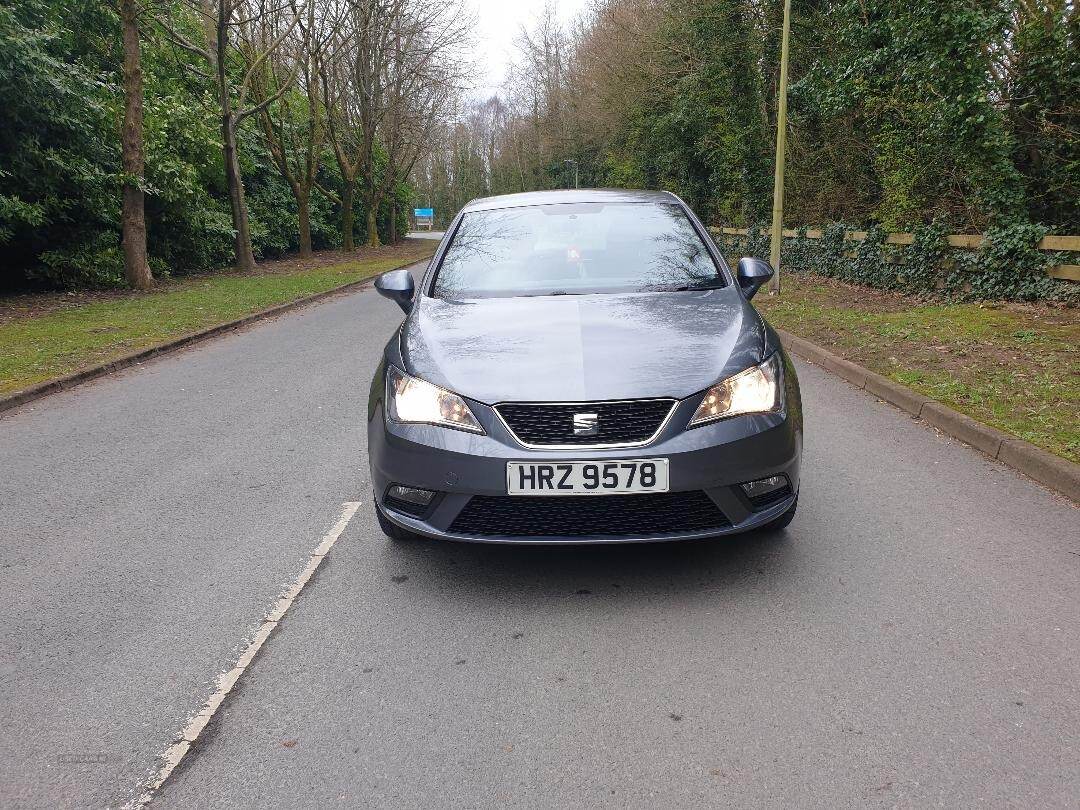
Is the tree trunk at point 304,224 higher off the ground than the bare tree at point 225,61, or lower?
lower

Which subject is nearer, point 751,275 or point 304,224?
point 751,275

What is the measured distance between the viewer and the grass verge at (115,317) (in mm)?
9516

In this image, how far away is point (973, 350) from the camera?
8789 millimetres

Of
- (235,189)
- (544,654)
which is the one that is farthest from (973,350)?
(235,189)

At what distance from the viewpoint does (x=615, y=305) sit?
4168 millimetres

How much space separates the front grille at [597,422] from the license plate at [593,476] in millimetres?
93

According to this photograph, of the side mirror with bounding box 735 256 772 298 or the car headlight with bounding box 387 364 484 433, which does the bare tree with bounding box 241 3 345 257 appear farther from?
the car headlight with bounding box 387 364 484 433

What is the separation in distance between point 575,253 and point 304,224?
27.8 metres

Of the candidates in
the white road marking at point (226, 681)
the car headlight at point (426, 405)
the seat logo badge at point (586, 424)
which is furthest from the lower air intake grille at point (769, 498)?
the white road marking at point (226, 681)

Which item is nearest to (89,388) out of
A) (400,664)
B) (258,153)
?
(400,664)

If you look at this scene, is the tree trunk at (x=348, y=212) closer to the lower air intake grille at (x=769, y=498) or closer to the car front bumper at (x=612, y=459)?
the car front bumper at (x=612, y=459)

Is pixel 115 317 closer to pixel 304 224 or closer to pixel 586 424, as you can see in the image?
pixel 586 424

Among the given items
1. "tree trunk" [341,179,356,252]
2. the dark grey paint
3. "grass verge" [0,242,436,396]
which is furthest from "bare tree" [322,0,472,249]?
the dark grey paint

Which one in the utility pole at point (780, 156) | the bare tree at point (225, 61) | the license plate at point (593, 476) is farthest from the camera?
the bare tree at point (225, 61)
